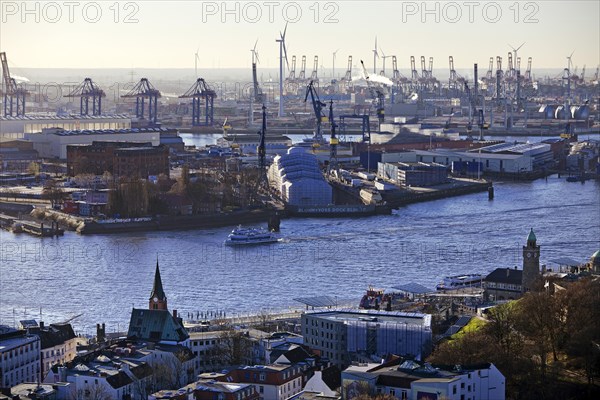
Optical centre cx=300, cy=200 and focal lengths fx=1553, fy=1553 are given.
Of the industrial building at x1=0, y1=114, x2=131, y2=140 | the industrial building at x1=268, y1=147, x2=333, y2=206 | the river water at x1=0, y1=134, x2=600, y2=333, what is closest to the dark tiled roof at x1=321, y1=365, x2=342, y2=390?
the river water at x1=0, y1=134, x2=600, y2=333

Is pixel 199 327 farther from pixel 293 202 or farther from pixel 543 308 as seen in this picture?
pixel 293 202

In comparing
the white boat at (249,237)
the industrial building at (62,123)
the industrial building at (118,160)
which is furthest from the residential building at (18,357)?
the industrial building at (62,123)

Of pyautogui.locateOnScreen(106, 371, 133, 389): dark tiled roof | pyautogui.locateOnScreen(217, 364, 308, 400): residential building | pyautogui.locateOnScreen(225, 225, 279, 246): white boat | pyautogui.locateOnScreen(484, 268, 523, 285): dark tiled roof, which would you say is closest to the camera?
pyautogui.locateOnScreen(217, 364, 308, 400): residential building

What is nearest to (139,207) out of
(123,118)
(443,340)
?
(443,340)

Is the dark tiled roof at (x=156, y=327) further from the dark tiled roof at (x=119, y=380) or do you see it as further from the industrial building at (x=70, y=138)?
the industrial building at (x=70, y=138)

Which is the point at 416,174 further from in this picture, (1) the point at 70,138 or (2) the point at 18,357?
(2) the point at 18,357

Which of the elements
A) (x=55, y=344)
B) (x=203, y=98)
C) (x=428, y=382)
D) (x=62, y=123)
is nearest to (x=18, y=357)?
(x=55, y=344)

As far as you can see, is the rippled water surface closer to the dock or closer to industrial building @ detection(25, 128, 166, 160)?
the dock
